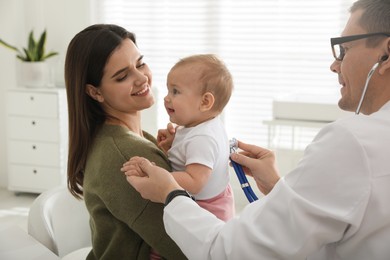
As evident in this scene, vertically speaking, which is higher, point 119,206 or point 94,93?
point 94,93

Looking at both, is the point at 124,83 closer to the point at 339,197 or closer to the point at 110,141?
the point at 110,141

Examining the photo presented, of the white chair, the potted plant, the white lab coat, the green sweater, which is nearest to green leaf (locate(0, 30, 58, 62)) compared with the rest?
the potted plant

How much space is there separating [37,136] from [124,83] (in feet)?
10.1

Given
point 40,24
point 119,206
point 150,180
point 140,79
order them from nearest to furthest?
point 150,180 < point 119,206 < point 140,79 < point 40,24

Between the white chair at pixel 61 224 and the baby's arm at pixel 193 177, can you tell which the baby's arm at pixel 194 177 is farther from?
the white chair at pixel 61 224

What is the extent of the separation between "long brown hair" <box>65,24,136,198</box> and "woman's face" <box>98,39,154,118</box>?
23 mm

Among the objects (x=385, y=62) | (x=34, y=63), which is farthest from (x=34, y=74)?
(x=385, y=62)

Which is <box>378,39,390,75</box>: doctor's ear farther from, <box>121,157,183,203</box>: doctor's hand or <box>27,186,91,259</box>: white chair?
<box>27,186,91,259</box>: white chair

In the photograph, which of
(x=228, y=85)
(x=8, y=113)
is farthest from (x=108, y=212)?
(x=8, y=113)

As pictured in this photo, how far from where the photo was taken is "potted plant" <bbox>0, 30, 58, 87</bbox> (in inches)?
177

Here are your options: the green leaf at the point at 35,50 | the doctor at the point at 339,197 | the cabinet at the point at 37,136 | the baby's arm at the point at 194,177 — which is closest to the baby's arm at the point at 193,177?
the baby's arm at the point at 194,177

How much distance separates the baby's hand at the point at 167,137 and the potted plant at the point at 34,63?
9.89ft

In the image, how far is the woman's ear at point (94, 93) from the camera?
163cm

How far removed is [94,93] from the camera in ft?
5.41
